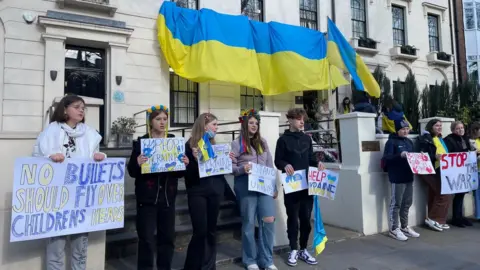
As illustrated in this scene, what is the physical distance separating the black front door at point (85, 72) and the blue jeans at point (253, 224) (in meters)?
7.20

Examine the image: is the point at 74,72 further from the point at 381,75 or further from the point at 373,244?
the point at 381,75

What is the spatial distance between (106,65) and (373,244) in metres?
8.78

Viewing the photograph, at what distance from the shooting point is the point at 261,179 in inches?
184

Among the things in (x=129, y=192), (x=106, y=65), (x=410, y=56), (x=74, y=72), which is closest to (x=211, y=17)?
(x=106, y=65)

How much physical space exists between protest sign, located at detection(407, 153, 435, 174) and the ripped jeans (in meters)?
5.28

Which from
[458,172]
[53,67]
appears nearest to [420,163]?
[458,172]

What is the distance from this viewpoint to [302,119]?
5.09 metres

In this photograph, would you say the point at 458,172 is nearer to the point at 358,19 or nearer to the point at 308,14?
the point at 308,14

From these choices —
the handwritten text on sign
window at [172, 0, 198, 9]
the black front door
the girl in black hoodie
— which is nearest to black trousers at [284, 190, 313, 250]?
the girl in black hoodie

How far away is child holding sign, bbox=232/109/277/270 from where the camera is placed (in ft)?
15.2

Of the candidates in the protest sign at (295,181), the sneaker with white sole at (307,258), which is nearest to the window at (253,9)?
the protest sign at (295,181)

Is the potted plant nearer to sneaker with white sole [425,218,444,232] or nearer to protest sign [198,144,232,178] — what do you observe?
protest sign [198,144,232,178]

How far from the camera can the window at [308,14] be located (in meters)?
14.5

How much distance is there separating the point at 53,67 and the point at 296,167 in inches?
312
